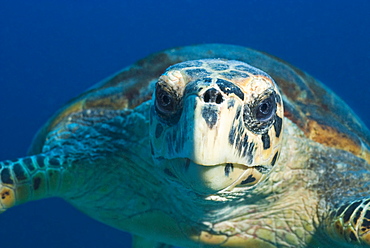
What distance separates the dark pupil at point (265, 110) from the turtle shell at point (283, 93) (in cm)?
72

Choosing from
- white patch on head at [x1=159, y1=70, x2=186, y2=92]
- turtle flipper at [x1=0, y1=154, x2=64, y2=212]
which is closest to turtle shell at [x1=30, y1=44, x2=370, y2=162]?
turtle flipper at [x1=0, y1=154, x2=64, y2=212]

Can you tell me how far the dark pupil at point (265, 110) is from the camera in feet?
5.11

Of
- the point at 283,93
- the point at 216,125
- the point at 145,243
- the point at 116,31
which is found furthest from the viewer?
the point at 116,31

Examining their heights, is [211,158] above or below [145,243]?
above

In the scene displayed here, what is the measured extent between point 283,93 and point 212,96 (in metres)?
1.37

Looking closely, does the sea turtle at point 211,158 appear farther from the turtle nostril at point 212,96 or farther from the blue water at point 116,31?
the blue water at point 116,31

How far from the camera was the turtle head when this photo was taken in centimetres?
136

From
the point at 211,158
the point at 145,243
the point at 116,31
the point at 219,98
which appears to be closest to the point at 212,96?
the point at 219,98

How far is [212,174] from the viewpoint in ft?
4.72

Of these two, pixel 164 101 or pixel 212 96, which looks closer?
pixel 212 96

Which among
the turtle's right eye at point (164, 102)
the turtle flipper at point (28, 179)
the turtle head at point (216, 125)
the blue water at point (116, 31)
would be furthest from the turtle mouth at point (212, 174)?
the blue water at point (116, 31)

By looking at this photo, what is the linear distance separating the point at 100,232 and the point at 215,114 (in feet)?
64.2

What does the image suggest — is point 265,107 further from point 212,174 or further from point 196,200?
point 196,200

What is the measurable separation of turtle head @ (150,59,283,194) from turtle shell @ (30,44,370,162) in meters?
0.73
